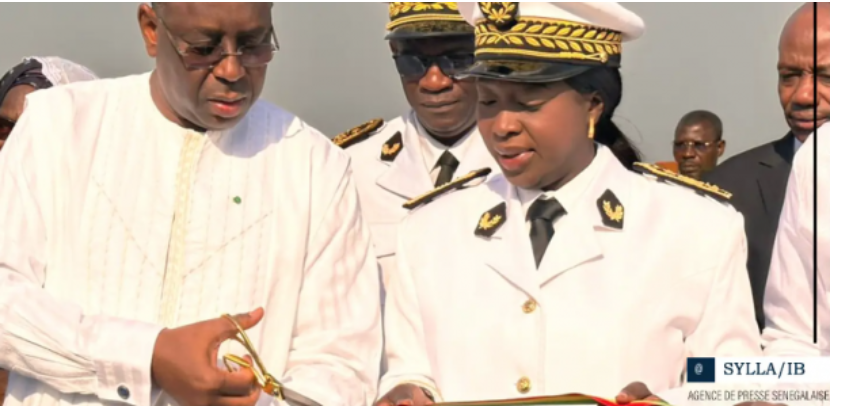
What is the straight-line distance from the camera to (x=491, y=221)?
3998 millimetres

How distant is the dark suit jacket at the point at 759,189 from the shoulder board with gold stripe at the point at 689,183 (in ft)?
1.01

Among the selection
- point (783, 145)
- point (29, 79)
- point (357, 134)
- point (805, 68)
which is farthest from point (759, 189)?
point (29, 79)

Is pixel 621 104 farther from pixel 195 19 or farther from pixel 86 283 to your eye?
pixel 86 283

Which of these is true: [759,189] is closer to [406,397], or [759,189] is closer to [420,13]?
[420,13]

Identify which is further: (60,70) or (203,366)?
(60,70)

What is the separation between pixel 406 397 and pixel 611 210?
0.77 m

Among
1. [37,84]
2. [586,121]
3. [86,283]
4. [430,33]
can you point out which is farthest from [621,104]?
[37,84]

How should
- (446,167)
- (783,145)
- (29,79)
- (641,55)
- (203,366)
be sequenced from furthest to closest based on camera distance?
(446,167)
(29,79)
(783,145)
(641,55)
(203,366)

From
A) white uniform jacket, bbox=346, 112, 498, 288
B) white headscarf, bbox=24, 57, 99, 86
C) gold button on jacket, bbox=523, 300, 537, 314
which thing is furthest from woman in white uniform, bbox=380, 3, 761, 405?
white headscarf, bbox=24, 57, 99, 86

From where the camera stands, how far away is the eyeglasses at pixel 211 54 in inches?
148

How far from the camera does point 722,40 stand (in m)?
4.36

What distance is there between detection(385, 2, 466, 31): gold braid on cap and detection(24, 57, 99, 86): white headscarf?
3.28ft

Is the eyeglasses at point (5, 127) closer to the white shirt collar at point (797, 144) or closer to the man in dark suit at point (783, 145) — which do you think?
the man in dark suit at point (783, 145)

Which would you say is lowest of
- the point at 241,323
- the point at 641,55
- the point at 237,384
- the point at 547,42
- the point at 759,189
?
the point at 237,384
